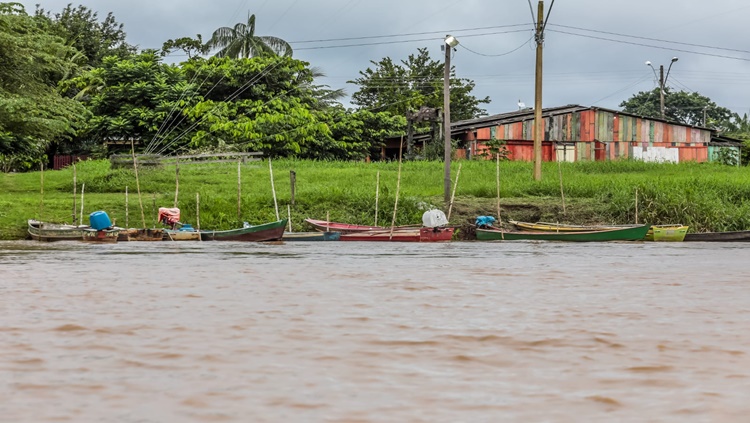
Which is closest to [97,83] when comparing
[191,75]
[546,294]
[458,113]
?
[191,75]

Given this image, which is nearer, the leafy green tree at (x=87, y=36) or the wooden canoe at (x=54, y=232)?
the wooden canoe at (x=54, y=232)

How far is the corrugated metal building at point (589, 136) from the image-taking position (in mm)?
40562

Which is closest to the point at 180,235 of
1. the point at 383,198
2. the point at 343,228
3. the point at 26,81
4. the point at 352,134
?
the point at 343,228

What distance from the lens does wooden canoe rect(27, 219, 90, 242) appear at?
2202 centimetres

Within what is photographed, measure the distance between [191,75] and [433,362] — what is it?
131 feet

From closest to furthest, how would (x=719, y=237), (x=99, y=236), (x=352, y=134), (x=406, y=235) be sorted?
(x=99, y=236) < (x=406, y=235) < (x=719, y=237) < (x=352, y=134)

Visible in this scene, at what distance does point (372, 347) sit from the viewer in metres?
5.92

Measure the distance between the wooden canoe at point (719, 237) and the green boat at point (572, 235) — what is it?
142 centimetres

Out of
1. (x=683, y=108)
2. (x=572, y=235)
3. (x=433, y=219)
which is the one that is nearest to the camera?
(x=433, y=219)

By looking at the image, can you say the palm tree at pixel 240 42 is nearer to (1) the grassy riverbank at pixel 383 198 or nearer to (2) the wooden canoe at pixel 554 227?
(1) the grassy riverbank at pixel 383 198

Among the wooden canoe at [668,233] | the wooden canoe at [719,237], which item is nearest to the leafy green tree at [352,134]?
the wooden canoe at [668,233]

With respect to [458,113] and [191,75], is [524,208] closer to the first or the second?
[191,75]

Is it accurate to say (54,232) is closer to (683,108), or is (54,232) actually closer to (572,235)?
(572,235)

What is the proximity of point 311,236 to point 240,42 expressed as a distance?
23697 millimetres
